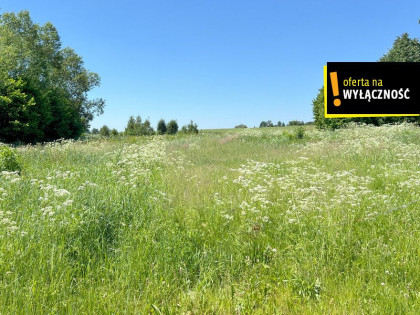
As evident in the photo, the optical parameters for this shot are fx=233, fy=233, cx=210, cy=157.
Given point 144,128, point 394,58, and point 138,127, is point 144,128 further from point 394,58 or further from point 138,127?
point 394,58

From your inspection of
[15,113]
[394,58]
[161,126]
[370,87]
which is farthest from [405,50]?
[15,113]

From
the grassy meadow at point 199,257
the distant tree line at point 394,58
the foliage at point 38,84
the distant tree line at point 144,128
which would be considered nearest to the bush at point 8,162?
the grassy meadow at point 199,257

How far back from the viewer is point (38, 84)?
2783 centimetres

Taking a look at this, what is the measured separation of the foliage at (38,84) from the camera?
69.1ft

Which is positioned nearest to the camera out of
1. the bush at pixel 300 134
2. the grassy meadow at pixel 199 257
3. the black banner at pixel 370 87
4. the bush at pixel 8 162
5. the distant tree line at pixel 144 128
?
the grassy meadow at pixel 199 257

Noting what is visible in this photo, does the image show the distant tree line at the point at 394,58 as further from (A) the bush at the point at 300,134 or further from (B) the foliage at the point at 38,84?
(B) the foliage at the point at 38,84

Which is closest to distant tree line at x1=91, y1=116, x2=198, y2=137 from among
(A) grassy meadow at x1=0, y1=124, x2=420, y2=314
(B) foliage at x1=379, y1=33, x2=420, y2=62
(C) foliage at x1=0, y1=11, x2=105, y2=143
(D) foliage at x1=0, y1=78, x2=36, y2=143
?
(C) foliage at x1=0, y1=11, x2=105, y2=143

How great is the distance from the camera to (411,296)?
228 cm

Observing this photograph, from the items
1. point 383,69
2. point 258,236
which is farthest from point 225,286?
point 383,69

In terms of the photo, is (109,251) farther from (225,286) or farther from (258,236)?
(258,236)

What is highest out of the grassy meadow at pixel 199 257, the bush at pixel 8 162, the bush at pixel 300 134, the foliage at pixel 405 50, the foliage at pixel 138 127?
the foliage at pixel 405 50

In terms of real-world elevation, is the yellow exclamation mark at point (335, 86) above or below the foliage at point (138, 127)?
below

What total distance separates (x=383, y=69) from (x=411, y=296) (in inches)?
393

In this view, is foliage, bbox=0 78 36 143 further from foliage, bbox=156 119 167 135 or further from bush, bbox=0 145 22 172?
foliage, bbox=156 119 167 135
